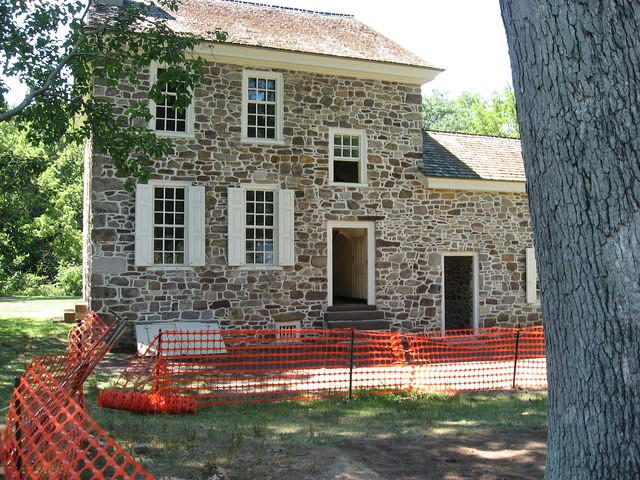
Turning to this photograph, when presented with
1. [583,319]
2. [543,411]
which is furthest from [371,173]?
[583,319]

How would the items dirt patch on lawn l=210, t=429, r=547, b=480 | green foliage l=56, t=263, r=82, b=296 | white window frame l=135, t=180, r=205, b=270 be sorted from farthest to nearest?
green foliage l=56, t=263, r=82, b=296, white window frame l=135, t=180, r=205, b=270, dirt patch on lawn l=210, t=429, r=547, b=480

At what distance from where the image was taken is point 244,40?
13.9 m

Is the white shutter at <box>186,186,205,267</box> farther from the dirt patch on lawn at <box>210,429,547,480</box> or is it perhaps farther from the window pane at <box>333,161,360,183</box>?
the dirt patch on lawn at <box>210,429,547,480</box>

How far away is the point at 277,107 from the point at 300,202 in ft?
7.21

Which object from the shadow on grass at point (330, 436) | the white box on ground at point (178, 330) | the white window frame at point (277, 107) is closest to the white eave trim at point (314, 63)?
the white window frame at point (277, 107)

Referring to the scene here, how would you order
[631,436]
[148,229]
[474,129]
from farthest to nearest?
[474,129] < [148,229] < [631,436]

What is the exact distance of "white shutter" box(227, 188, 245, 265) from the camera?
13547 millimetres

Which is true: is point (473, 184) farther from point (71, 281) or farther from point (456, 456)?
point (71, 281)

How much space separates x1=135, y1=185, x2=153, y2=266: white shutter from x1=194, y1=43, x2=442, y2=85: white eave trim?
3191mm

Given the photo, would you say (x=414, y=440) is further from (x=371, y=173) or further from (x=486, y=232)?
(x=486, y=232)

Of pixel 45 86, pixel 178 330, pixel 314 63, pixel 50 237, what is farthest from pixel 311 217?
pixel 50 237

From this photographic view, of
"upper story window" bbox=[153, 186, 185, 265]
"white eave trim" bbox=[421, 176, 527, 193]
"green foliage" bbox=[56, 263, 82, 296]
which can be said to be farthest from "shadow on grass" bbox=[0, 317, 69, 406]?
"green foliage" bbox=[56, 263, 82, 296]

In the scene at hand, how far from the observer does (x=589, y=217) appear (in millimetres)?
2891

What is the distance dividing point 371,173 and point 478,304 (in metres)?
4.25
